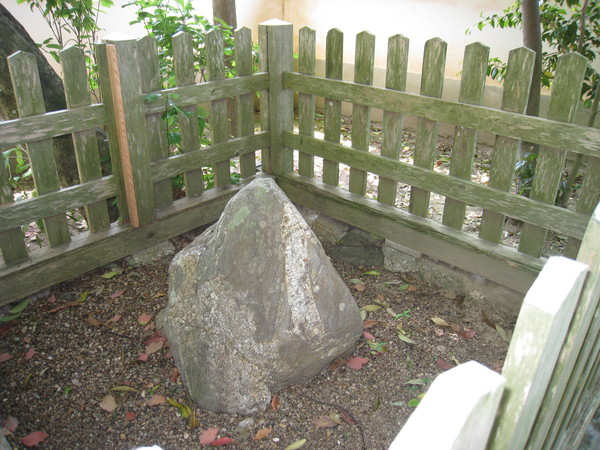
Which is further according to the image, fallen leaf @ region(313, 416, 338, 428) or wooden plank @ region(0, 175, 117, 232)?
wooden plank @ region(0, 175, 117, 232)

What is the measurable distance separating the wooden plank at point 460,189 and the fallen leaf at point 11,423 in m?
2.54

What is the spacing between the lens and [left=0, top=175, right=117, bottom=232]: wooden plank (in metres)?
3.03

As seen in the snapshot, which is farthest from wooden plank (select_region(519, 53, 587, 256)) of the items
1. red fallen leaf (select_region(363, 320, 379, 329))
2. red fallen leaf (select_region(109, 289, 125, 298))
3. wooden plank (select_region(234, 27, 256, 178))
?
red fallen leaf (select_region(109, 289, 125, 298))

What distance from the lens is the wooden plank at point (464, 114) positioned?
9.30 ft

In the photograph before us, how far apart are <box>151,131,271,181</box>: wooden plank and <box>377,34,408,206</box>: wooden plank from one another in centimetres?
104

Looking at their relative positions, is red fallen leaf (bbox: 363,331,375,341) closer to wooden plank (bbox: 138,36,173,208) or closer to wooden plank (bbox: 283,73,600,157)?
wooden plank (bbox: 283,73,600,157)

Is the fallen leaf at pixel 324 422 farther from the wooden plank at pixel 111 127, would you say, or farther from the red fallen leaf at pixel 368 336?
the wooden plank at pixel 111 127

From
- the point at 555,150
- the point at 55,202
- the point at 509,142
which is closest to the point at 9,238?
the point at 55,202

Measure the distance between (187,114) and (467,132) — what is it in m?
1.78

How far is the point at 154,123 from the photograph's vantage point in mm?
3549

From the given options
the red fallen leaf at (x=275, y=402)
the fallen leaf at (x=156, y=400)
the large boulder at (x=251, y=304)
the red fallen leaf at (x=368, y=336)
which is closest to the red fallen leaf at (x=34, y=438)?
the fallen leaf at (x=156, y=400)

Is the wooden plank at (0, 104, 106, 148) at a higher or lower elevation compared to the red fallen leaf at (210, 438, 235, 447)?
higher

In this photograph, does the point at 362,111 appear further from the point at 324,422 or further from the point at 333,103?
the point at 324,422

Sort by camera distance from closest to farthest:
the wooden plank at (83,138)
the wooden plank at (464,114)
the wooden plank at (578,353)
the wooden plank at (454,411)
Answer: the wooden plank at (454,411), the wooden plank at (578,353), the wooden plank at (464,114), the wooden plank at (83,138)
